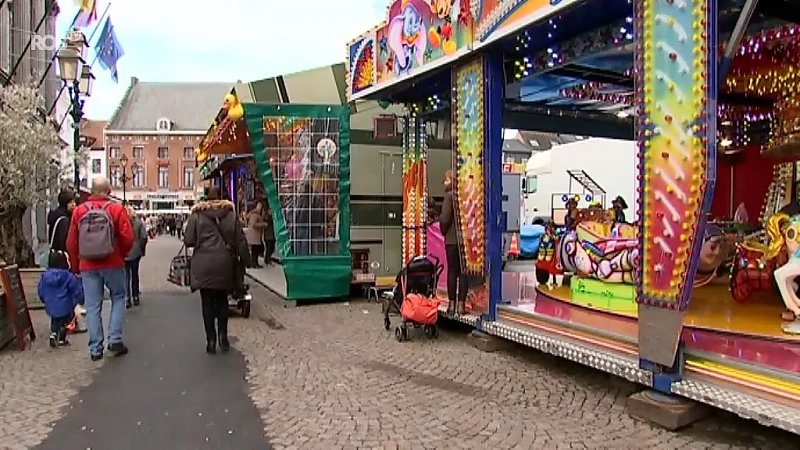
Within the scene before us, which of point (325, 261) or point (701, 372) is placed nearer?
point (701, 372)

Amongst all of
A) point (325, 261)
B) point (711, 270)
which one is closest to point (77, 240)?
point (325, 261)

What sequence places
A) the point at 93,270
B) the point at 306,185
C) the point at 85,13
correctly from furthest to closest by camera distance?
the point at 85,13 < the point at 306,185 < the point at 93,270

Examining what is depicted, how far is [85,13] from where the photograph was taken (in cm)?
1702

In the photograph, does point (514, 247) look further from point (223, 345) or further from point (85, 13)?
point (85, 13)

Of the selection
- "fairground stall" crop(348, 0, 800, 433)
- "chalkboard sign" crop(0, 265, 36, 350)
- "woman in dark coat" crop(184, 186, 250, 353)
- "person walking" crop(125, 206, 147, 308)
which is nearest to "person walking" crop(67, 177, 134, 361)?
"woman in dark coat" crop(184, 186, 250, 353)

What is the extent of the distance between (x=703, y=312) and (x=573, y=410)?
180 cm

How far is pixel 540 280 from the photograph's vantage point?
348 inches

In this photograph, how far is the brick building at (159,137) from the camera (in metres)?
66.7

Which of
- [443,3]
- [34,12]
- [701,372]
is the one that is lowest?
[701,372]

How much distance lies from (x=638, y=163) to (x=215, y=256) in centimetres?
422

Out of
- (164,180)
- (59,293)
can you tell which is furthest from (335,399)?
(164,180)

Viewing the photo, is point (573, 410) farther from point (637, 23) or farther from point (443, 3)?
point (443, 3)

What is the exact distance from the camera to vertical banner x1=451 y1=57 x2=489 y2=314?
23.6 feet

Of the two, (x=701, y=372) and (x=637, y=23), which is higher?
(x=637, y=23)
